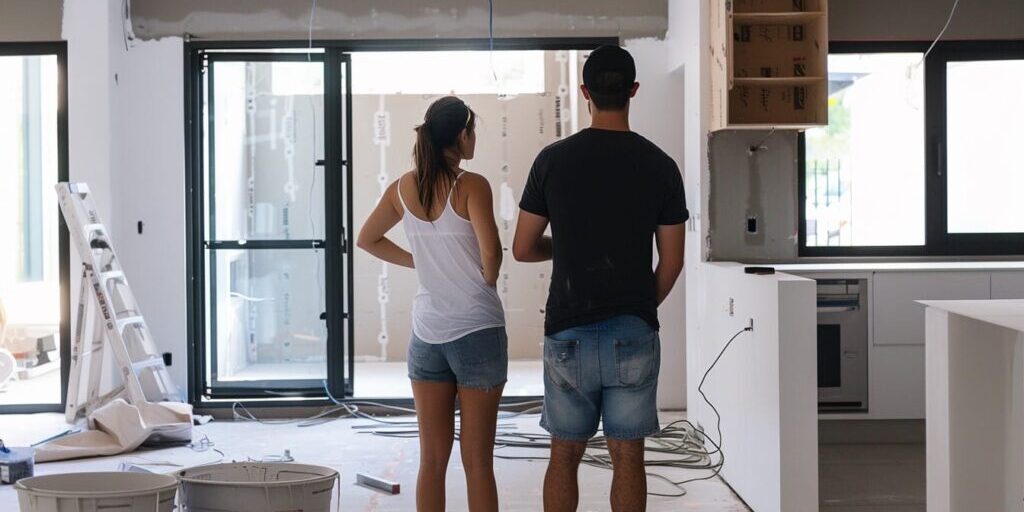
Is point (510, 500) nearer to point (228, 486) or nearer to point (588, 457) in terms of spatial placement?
point (588, 457)

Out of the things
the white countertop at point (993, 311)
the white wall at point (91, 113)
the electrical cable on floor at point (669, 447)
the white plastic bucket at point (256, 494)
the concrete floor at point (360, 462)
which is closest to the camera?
the white plastic bucket at point (256, 494)

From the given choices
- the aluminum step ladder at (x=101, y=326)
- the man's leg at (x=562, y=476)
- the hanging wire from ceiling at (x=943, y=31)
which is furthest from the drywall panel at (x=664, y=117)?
the man's leg at (x=562, y=476)

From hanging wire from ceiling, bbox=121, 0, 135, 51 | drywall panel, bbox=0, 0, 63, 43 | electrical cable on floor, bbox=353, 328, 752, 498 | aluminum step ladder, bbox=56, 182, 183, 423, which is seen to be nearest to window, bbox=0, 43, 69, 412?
drywall panel, bbox=0, 0, 63, 43

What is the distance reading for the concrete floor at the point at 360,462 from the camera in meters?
4.21

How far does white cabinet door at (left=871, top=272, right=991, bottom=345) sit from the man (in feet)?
9.33

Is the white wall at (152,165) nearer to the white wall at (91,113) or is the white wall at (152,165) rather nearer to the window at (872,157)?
the white wall at (91,113)

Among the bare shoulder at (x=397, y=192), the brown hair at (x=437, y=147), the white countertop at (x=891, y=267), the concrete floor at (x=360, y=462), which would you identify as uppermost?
the brown hair at (x=437, y=147)

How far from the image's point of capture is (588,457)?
16.2ft

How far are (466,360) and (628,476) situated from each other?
51 centimetres

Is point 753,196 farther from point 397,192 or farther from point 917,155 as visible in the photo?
point 397,192

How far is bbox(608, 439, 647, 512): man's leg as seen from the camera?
2650 mm

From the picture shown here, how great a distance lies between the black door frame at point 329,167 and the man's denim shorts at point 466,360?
3.59m

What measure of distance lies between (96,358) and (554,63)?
10.3ft

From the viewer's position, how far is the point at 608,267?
2590mm
